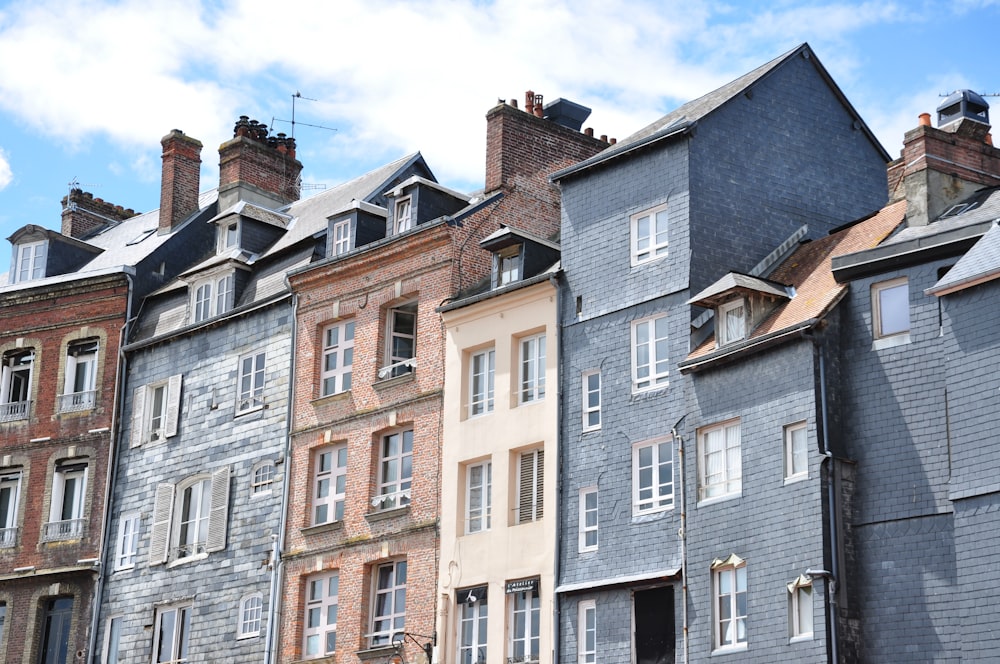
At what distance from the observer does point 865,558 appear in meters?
26.7

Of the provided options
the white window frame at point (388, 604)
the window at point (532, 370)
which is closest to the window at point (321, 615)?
the white window frame at point (388, 604)

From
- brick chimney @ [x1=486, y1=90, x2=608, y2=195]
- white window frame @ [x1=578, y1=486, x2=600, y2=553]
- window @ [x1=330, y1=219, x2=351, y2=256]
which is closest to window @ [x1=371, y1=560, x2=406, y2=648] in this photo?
white window frame @ [x1=578, y1=486, x2=600, y2=553]

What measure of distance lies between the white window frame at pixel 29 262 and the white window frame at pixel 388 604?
1605 centimetres

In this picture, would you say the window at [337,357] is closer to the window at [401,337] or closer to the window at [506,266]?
the window at [401,337]

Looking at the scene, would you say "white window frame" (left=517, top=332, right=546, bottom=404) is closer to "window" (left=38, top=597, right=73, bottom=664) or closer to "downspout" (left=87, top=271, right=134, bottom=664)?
"downspout" (left=87, top=271, right=134, bottom=664)

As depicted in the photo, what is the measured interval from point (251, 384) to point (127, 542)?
5.13 metres

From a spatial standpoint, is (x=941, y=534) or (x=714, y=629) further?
(x=714, y=629)

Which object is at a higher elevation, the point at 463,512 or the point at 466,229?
the point at 466,229

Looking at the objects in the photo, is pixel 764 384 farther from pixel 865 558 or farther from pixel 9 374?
pixel 9 374

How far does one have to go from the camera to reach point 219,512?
38.9 metres

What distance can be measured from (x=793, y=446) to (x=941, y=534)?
291 cm

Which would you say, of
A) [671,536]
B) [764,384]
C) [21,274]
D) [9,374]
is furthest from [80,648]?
[764,384]

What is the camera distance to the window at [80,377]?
42969 mm

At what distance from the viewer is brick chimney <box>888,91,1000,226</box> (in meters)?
29.8
